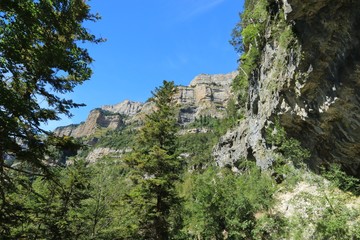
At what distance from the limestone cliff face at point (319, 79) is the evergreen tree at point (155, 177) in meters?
8.97

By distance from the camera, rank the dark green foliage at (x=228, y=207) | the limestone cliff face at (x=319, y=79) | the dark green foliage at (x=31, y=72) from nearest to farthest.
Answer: the dark green foliage at (x=31, y=72)
the limestone cliff face at (x=319, y=79)
the dark green foliage at (x=228, y=207)

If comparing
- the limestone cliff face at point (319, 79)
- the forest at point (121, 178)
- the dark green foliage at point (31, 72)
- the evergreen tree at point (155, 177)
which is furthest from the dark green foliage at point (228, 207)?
the dark green foliage at point (31, 72)

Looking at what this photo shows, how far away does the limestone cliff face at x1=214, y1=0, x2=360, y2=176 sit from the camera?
57.8 ft

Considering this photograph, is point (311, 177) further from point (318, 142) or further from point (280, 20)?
point (280, 20)

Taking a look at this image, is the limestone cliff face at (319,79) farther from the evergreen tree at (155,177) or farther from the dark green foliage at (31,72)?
the dark green foliage at (31,72)

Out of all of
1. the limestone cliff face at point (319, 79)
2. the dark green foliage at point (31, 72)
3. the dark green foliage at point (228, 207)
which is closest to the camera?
the dark green foliage at point (31, 72)

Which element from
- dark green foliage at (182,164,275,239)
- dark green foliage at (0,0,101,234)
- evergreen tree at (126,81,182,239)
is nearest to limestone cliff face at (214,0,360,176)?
dark green foliage at (182,164,275,239)

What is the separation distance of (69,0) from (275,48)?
1887cm

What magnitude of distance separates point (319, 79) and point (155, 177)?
39.6ft

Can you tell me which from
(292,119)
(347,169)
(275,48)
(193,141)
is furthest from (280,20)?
(193,141)

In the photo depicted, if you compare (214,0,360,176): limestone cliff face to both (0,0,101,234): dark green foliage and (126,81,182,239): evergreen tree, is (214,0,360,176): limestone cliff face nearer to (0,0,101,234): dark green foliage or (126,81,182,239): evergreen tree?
(126,81,182,239): evergreen tree

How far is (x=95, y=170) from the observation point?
21953 millimetres

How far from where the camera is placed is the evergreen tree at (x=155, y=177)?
17.3 metres

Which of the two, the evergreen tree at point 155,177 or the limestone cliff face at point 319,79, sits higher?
the limestone cliff face at point 319,79
